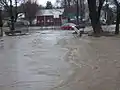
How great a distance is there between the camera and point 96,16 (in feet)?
153

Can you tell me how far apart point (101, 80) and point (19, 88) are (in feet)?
8.95

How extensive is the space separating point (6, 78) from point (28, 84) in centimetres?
165

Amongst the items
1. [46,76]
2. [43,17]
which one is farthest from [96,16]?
[43,17]

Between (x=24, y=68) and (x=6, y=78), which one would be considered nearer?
(x=6, y=78)

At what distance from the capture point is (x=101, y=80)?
1198 centimetres

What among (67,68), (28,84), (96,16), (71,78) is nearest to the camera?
(28,84)

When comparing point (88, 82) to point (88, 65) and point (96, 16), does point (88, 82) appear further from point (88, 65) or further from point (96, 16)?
point (96, 16)

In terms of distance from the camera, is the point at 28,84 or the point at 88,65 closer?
the point at 28,84

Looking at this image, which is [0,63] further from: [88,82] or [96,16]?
[96,16]

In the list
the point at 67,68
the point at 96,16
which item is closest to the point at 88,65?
the point at 67,68

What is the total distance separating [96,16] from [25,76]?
34.2 metres

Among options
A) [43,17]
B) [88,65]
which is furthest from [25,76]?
[43,17]

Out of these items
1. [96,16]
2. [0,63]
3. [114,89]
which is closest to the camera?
[114,89]

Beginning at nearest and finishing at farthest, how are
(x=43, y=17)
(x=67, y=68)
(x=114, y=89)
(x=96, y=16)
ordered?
1. (x=114, y=89)
2. (x=67, y=68)
3. (x=96, y=16)
4. (x=43, y=17)
